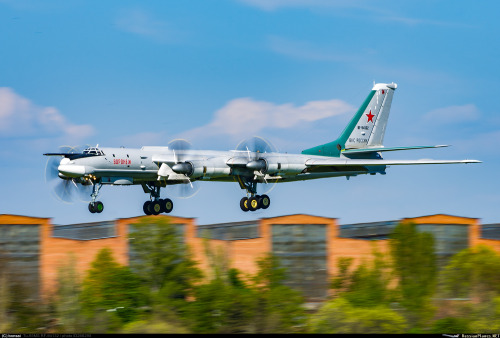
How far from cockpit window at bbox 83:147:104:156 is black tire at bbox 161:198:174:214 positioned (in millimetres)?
7209

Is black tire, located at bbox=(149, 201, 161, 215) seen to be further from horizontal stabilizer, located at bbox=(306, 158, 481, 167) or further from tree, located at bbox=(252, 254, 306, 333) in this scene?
horizontal stabilizer, located at bbox=(306, 158, 481, 167)

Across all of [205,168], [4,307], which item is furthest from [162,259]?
[4,307]

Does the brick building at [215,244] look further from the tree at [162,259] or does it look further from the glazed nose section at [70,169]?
the glazed nose section at [70,169]

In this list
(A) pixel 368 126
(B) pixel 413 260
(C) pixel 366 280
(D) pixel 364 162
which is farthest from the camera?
(A) pixel 368 126

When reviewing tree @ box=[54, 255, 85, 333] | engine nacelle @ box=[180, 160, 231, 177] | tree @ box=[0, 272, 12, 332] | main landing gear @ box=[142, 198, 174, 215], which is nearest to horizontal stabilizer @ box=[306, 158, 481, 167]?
engine nacelle @ box=[180, 160, 231, 177]

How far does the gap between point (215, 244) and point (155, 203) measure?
7142 millimetres

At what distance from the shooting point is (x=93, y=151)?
52.4m

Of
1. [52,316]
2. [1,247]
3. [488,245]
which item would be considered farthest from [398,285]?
[1,247]

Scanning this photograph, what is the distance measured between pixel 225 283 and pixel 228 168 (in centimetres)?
893

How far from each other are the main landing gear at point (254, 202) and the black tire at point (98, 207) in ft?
32.5

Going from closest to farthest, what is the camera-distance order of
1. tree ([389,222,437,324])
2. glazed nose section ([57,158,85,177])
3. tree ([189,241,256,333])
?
tree ([189,241,256,333]), glazed nose section ([57,158,85,177]), tree ([389,222,437,324])

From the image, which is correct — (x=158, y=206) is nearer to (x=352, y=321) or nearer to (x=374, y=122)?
(x=352, y=321)

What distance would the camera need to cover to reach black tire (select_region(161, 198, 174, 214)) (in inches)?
2276

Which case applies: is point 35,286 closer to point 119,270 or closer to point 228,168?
point 119,270
